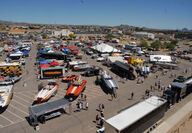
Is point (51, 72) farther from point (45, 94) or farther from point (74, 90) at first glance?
point (74, 90)

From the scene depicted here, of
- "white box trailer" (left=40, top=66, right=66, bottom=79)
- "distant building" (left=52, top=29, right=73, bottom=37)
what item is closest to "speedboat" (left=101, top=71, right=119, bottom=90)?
"white box trailer" (left=40, top=66, right=66, bottom=79)

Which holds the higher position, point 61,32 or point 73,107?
point 61,32

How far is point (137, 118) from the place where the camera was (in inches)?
394

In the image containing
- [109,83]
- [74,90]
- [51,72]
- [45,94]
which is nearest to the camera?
[45,94]

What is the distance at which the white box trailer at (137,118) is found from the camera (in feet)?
30.3

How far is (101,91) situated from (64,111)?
6.72 meters

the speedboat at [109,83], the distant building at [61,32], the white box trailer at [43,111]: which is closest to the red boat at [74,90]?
the white box trailer at [43,111]

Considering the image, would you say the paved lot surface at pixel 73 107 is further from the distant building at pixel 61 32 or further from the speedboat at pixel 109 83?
the distant building at pixel 61 32

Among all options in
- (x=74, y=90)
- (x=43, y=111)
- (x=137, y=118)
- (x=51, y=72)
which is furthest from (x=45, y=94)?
(x=137, y=118)

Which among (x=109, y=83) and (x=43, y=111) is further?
(x=109, y=83)

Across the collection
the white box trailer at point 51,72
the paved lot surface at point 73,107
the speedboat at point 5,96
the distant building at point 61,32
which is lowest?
the paved lot surface at point 73,107

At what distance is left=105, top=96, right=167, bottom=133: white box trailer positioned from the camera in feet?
30.3

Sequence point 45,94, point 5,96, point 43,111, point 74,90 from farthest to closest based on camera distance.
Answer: point 74,90 → point 45,94 → point 5,96 → point 43,111

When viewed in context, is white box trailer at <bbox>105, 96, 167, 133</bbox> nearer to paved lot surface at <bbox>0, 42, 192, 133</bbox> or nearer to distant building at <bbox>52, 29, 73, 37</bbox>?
paved lot surface at <bbox>0, 42, 192, 133</bbox>
